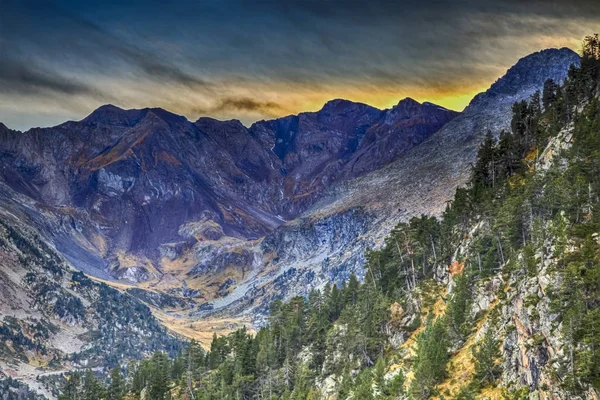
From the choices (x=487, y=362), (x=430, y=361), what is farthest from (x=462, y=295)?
(x=487, y=362)

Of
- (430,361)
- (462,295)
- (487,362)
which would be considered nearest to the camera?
(487,362)

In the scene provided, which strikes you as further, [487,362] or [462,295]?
[462,295]

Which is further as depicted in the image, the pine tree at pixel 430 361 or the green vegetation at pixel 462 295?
the pine tree at pixel 430 361

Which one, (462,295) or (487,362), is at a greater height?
(462,295)

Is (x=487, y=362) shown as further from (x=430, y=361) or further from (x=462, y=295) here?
(x=462, y=295)

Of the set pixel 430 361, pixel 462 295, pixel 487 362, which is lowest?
pixel 430 361

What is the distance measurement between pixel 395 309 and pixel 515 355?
3389 cm

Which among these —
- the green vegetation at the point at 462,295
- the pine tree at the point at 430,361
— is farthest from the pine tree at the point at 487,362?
the pine tree at the point at 430,361

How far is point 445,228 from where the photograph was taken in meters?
95.0

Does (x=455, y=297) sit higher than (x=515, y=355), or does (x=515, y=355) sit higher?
(x=455, y=297)

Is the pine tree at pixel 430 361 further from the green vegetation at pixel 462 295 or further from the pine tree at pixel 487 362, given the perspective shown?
the pine tree at pixel 487 362

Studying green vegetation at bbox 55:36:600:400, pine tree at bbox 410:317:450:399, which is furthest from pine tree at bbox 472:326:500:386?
pine tree at bbox 410:317:450:399

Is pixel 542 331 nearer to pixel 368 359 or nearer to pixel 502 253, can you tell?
pixel 502 253

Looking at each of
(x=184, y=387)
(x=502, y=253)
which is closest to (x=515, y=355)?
(x=502, y=253)
